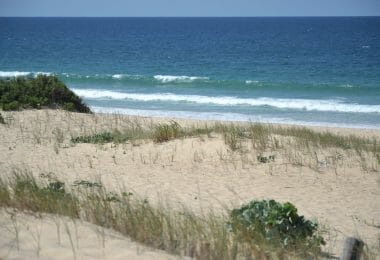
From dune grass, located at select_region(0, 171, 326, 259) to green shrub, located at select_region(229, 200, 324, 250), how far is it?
0.03 meters

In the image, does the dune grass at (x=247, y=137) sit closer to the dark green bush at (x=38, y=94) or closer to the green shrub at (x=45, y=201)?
the dark green bush at (x=38, y=94)

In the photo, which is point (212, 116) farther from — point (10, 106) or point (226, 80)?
point (226, 80)

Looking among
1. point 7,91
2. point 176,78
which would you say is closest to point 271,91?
point 176,78

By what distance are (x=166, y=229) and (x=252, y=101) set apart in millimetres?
23164

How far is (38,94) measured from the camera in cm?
1681

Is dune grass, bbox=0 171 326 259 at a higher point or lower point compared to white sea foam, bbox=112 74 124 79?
lower

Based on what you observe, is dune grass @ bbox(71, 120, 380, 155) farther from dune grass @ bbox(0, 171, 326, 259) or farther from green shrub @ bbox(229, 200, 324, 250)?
dune grass @ bbox(0, 171, 326, 259)

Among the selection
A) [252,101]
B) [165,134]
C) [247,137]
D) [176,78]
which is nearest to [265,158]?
[247,137]

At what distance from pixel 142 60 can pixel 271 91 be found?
77.9 ft

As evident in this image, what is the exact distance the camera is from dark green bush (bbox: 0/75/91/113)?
1620 centimetres

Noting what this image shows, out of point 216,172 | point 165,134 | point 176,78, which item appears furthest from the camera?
point 176,78

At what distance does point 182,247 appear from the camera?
16.4 feet

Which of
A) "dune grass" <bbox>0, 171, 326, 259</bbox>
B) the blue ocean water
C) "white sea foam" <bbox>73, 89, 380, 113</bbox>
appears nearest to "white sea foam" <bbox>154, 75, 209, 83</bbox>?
the blue ocean water

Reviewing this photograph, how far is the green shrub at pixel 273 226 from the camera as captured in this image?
5.35 metres
